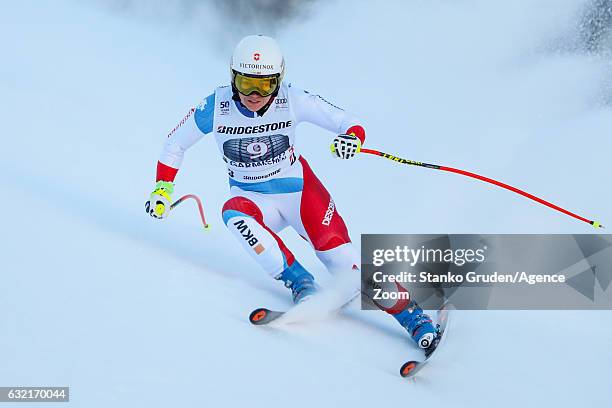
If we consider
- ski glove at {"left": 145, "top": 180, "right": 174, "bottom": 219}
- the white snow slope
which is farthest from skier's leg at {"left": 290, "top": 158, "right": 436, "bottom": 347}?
ski glove at {"left": 145, "top": 180, "right": 174, "bottom": 219}

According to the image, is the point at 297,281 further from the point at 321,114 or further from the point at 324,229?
the point at 321,114

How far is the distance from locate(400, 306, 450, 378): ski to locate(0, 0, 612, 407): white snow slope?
0.07 metres

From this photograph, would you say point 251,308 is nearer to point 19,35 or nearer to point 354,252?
point 354,252

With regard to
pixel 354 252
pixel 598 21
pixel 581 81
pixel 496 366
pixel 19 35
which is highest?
pixel 19 35

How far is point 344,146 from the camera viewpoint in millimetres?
4934

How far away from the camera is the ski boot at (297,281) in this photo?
5113mm

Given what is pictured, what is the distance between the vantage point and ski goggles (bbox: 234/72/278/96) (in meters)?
4.97

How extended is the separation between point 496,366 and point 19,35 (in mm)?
9418

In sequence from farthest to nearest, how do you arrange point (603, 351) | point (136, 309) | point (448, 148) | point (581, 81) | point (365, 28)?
point (365, 28) < point (581, 81) < point (448, 148) < point (603, 351) < point (136, 309)

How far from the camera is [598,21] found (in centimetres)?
1172

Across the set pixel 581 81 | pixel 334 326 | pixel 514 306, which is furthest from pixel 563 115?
pixel 334 326

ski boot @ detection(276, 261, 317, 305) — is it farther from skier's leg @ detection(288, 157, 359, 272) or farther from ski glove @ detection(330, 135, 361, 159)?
ski glove @ detection(330, 135, 361, 159)

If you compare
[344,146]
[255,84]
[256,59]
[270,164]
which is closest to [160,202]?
[270,164]

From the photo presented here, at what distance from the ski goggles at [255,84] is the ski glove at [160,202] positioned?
850 mm
